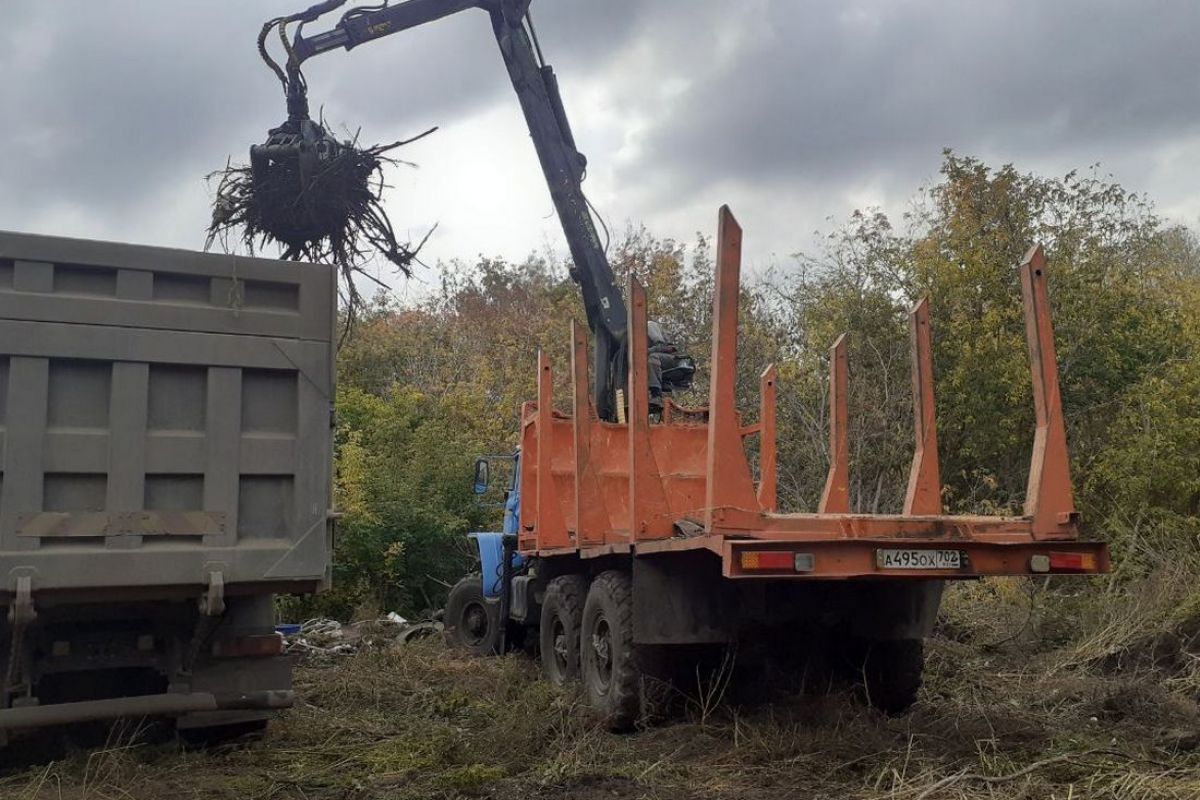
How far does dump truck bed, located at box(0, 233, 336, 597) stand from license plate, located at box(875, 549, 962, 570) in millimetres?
3006

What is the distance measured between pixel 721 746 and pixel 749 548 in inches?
57.2

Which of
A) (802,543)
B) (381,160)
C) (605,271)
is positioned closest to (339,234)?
(381,160)

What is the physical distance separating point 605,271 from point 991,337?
8333 millimetres

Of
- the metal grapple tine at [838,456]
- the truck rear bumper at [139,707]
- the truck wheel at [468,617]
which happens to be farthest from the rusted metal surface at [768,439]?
the truck rear bumper at [139,707]

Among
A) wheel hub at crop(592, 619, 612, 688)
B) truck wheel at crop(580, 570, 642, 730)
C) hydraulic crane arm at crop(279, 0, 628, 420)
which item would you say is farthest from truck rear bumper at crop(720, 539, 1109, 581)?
hydraulic crane arm at crop(279, 0, 628, 420)

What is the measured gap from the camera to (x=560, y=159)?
1114 cm

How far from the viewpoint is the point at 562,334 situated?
26.8 m

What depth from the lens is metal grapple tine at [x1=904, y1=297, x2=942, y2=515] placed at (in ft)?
25.0

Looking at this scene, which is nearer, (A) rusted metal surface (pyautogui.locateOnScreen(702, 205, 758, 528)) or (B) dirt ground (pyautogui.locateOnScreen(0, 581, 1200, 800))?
(B) dirt ground (pyautogui.locateOnScreen(0, 581, 1200, 800))

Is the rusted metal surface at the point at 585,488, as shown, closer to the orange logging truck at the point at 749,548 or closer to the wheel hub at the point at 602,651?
the orange logging truck at the point at 749,548

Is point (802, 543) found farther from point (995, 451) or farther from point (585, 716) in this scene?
A: point (995, 451)

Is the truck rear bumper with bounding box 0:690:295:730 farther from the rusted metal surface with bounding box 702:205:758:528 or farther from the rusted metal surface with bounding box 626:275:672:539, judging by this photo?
the rusted metal surface with bounding box 702:205:758:528

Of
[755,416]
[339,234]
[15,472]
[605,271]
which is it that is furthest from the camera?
[755,416]

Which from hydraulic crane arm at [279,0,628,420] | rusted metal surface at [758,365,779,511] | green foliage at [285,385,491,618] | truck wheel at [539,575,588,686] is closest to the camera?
truck wheel at [539,575,588,686]
